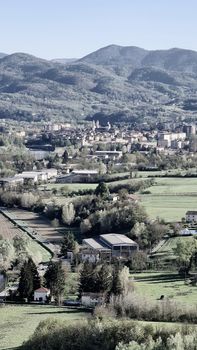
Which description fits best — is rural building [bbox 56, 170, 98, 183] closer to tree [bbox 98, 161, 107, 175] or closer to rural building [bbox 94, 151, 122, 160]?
tree [bbox 98, 161, 107, 175]

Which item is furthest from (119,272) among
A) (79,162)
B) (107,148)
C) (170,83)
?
(170,83)

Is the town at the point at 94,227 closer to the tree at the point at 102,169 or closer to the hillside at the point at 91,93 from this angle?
the tree at the point at 102,169

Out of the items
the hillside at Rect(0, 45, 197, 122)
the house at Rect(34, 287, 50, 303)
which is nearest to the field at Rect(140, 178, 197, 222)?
the house at Rect(34, 287, 50, 303)

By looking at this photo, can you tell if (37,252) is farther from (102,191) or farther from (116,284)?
(102,191)

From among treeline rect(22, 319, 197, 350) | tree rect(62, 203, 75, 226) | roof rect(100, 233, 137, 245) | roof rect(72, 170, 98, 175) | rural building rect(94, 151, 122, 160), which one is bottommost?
treeline rect(22, 319, 197, 350)

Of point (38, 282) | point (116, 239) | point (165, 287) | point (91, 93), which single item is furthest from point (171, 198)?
point (91, 93)

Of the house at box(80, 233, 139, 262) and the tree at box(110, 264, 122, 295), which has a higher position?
the house at box(80, 233, 139, 262)

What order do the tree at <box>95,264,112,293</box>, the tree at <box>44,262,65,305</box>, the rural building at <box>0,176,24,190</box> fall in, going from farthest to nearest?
the rural building at <box>0,176,24,190</box> → the tree at <box>44,262,65,305</box> → the tree at <box>95,264,112,293</box>
